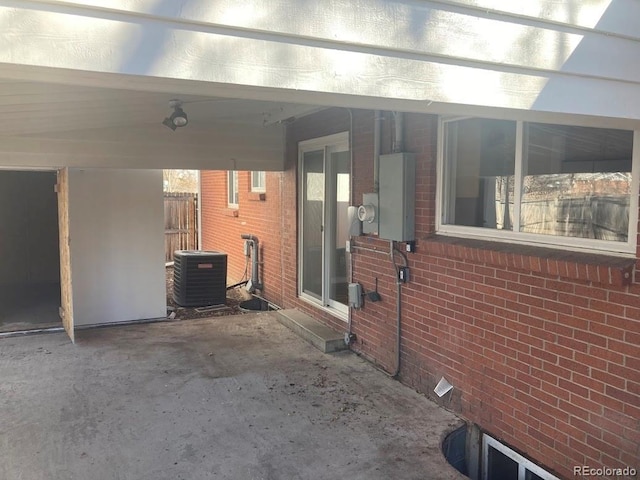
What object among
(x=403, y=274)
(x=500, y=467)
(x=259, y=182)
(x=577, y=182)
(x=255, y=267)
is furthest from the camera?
(x=259, y=182)

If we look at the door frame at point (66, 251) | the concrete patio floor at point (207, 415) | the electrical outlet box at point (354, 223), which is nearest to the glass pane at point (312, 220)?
the concrete patio floor at point (207, 415)

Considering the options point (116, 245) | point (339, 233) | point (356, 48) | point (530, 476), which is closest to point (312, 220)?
point (339, 233)

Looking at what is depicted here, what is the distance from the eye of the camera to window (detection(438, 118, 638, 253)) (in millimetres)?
2943

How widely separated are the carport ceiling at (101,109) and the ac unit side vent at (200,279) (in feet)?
7.56

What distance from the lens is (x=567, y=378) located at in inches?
122

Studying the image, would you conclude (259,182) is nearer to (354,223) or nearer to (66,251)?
(66,251)

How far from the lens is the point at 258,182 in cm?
845

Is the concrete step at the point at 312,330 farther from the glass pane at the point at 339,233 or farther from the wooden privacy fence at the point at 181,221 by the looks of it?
the wooden privacy fence at the point at 181,221

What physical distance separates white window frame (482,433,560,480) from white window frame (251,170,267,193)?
5334mm

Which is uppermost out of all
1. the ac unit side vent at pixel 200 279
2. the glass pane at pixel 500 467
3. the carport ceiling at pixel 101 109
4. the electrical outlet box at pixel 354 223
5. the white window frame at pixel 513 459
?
the carport ceiling at pixel 101 109

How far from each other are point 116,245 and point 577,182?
5.53m

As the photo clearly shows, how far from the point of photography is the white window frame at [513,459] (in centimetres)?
328

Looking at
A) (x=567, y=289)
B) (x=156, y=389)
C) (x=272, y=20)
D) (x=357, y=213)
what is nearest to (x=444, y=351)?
(x=567, y=289)

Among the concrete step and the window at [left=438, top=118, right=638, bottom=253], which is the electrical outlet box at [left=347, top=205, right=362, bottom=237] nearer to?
the window at [left=438, top=118, right=638, bottom=253]
